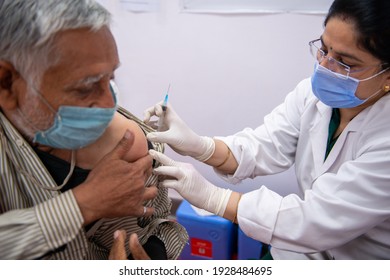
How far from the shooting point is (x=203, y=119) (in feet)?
6.71

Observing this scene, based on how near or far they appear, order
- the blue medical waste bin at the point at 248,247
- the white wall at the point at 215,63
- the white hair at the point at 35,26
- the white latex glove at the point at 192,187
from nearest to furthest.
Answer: the white hair at the point at 35,26
the white latex glove at the point at 192,187
the white wall at the point at 215,63
the blue medical waste bin at the point at 248,247

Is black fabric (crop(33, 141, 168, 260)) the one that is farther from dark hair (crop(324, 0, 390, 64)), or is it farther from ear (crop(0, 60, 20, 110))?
dark hair (crop(324, 0, 390, 64))

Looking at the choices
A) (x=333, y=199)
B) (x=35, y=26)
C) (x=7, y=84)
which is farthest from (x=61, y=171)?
(x=333, y=199)

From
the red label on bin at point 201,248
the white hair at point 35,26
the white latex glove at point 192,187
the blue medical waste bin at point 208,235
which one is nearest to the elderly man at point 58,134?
the white hair at point 35,26

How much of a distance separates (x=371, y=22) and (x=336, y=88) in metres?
0.24

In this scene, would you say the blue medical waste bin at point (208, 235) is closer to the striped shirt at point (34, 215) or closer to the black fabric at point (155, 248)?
the black fabric at point (155, 248)

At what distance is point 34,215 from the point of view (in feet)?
2.68

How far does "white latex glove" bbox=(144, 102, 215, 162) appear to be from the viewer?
1.35 metres

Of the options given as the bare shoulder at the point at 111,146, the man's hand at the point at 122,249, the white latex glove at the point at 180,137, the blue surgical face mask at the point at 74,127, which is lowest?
the man's hand at the point at 122,249

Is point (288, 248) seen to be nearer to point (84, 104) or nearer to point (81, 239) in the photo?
point (81, 239)

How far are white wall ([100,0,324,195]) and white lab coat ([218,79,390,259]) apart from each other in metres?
0.40

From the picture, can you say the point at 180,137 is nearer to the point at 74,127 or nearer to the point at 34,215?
the point at 74,127

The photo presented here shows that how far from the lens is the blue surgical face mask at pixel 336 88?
1135mm

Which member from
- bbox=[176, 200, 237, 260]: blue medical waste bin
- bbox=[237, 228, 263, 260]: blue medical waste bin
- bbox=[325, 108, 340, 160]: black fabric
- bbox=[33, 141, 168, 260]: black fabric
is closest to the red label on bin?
bbox=[176, 200, 237, 260]: blue medical waste bin
